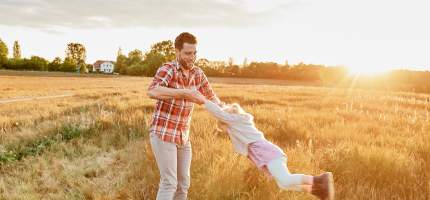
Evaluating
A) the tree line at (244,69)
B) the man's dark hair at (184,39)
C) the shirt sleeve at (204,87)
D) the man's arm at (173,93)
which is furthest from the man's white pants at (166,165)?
the tree line at (244,69)

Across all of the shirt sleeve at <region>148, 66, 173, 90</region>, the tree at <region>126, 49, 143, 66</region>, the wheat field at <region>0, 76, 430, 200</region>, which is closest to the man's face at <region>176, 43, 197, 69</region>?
the shirt sleeve at <region>148, 66, 173, 90</region>

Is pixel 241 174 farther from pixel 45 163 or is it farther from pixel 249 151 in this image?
pixel 45 163

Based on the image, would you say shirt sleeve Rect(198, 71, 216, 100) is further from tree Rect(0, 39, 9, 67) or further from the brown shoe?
tree Rect(0, 39, 9, 67)

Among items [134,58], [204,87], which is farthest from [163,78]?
[134,58]

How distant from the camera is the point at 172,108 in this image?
157 inches

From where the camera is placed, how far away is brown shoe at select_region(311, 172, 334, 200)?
341 cm

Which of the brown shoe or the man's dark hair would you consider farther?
the man's dark hair

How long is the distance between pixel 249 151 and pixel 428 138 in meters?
4.82

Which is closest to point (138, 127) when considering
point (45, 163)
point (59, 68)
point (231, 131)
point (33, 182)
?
point (45, 163)

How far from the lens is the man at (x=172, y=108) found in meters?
3.87

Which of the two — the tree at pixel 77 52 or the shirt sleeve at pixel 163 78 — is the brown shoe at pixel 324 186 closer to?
the shirt sleeve at pixel 163 78

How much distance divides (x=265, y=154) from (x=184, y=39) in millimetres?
1175

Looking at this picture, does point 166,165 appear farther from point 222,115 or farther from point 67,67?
point 67,67

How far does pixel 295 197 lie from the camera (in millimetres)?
4684
